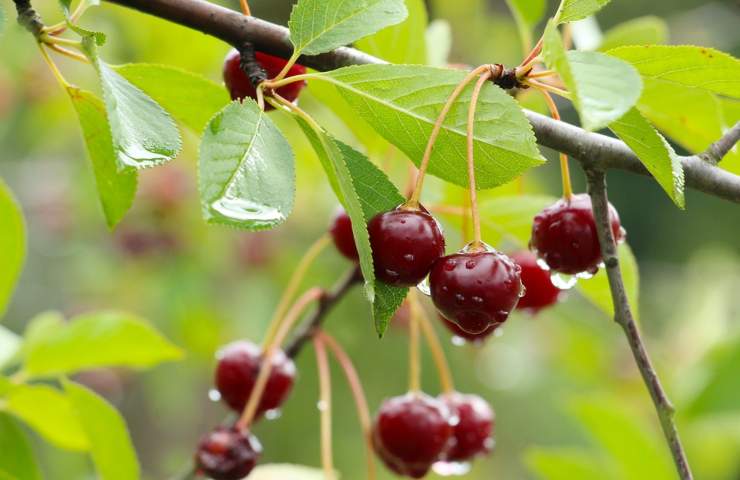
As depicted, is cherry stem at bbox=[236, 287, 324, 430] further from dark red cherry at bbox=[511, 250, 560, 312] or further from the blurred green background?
the blurred green background

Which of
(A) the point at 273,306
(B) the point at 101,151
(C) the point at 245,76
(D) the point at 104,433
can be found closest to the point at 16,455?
(D) the point at 104,433

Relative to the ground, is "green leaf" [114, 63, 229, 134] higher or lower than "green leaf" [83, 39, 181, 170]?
lower

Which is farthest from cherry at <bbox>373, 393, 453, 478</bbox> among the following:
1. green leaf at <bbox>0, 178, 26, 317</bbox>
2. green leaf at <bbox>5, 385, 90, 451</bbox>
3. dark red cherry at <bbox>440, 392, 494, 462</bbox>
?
green leaf at <bbox>0, 178, 26, 317</bbox>

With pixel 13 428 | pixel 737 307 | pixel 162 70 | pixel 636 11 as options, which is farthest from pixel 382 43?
pixel 636 11

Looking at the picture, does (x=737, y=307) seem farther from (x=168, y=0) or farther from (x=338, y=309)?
(x=168, y=0)

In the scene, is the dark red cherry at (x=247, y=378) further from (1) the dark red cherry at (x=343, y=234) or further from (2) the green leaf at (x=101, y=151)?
(2) the green leaf at (x=101, y=151)

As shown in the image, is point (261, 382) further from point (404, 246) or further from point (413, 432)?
point (404, 246)
